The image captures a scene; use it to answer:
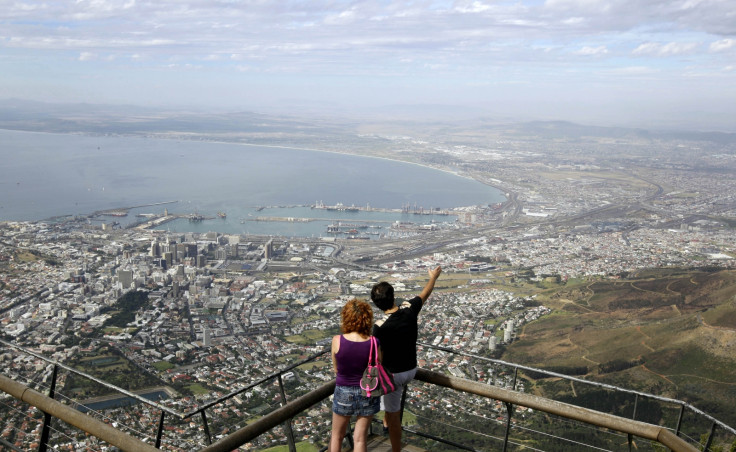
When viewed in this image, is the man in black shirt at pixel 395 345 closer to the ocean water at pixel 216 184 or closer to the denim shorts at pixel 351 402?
the denim shorts at pixel 351 402

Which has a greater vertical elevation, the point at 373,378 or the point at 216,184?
the point at 373,378

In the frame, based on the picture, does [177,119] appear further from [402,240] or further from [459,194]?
[402,240]

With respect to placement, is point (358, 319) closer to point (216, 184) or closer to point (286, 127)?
point (216, 184)

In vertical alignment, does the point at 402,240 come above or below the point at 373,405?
below

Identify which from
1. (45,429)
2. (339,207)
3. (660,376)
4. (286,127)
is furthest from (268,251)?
(286,127)

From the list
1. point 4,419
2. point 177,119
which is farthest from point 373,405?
point 177,119

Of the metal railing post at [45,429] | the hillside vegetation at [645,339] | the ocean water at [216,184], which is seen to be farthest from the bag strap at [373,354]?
the ocean water at [216,184]

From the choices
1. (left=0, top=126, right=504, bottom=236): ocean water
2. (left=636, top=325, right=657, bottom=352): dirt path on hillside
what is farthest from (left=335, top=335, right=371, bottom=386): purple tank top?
(left=0, top=126, right=504, bottom=236): ocean water

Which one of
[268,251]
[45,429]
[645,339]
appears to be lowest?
[268,251]
